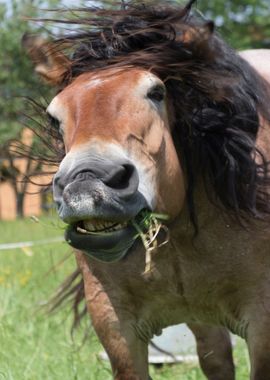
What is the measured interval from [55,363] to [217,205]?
7.01ft

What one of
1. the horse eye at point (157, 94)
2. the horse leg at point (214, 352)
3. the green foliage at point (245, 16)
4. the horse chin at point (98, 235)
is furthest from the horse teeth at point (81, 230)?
the green foliage at point (245, 16)

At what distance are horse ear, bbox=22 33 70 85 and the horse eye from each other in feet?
1.77

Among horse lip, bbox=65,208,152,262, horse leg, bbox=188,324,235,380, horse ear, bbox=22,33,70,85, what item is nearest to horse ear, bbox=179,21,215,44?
horse ear, bbox=22,33,70,85

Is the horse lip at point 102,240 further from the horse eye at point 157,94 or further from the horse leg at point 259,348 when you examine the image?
the horse leg at point 259,348

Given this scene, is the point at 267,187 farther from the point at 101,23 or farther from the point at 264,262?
the point at 101,23

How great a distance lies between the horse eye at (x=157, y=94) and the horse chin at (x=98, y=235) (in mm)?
515

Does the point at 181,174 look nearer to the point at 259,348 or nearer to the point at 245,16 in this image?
the point at 259,348

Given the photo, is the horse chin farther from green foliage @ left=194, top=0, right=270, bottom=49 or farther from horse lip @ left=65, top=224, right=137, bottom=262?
green foliage @ left=194, top=0, right=270, bottom=49

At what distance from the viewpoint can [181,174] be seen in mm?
3873

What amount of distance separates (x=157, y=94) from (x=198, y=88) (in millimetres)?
296

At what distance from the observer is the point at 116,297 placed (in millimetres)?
4105

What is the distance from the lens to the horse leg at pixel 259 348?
154 inches

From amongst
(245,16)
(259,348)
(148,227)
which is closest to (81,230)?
(148,227)

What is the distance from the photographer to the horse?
3775 millimetres
